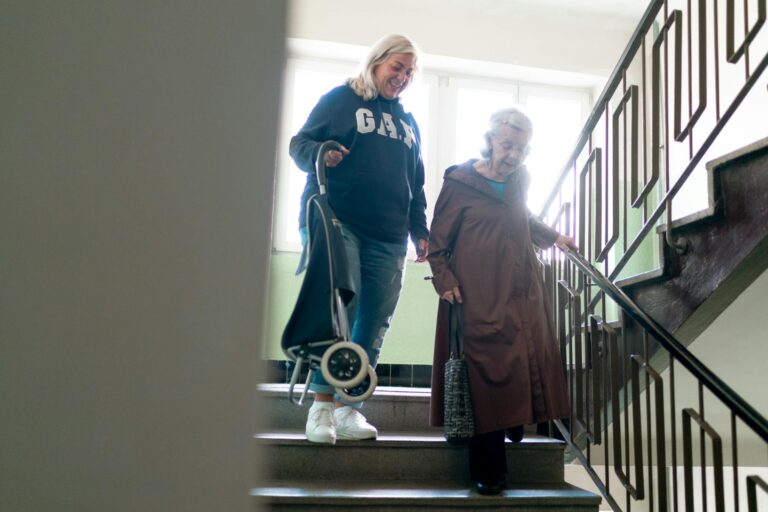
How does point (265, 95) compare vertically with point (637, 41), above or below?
below

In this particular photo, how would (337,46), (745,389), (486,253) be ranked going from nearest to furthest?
1. (486,253)
2. (745,389)
3. (337,46)

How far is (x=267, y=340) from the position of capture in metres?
0.33

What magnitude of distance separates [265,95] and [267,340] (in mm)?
120

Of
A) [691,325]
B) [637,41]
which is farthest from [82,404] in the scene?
[637,41]

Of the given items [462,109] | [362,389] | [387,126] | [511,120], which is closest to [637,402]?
[362,389]

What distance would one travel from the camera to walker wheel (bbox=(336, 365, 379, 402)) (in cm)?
198

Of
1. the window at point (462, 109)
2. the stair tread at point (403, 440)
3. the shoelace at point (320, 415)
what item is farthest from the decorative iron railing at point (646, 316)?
the window at point (462, 109)

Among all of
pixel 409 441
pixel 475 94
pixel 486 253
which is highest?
pixel 475 94

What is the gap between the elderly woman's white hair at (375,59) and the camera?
92.6 inches

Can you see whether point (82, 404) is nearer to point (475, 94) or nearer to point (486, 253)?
point (486, 253)

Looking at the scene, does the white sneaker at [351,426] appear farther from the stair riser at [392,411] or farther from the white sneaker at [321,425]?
the stair riser at [392,411]

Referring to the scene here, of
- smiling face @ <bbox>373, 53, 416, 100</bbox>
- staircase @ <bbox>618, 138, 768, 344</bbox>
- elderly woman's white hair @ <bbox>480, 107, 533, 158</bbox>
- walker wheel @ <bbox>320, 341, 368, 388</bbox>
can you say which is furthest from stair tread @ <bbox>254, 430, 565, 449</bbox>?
smiling face @ <bbox>373, 53, 416, 100</bbox>

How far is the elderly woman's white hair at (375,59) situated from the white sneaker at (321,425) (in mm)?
1096

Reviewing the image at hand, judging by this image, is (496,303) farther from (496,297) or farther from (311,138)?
(311,138)
